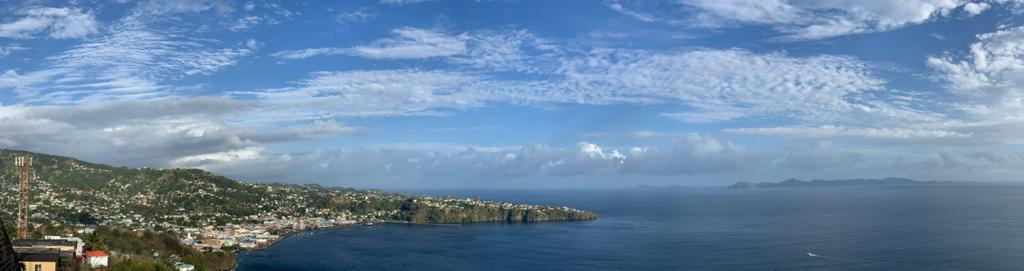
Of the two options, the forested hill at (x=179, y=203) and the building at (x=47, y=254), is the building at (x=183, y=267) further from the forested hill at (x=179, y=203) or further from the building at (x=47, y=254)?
the forested hill at (x=179, y=203)

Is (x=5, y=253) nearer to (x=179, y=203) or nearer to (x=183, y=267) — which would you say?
(x=183, y=267)

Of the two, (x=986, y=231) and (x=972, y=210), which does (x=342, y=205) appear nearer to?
(x=986, y=231)

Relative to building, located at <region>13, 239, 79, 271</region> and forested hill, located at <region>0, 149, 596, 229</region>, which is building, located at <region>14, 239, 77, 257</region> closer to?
building, located at <region>13, 239, 79, 271</region>

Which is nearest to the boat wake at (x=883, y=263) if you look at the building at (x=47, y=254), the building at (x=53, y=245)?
the building at (x=47, y=254)

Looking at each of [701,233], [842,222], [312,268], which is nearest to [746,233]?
[701,233]

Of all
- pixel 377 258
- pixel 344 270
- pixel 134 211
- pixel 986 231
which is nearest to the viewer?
pixel 344 270

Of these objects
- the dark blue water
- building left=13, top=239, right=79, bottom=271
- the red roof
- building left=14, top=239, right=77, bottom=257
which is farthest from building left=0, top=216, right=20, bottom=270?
the dark blue water
